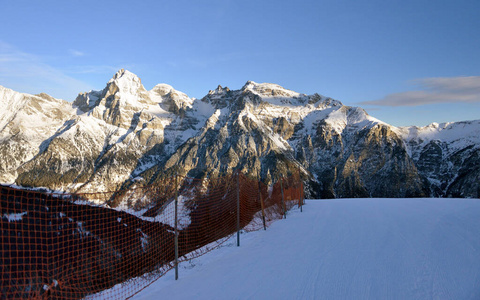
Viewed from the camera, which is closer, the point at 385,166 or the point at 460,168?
the point at 460,168

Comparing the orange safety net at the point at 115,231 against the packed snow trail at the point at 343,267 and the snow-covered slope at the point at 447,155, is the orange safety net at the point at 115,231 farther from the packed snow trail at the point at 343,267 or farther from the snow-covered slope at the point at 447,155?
the snow-covered slope at the point at 447,155

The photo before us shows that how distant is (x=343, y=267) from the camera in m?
6.95

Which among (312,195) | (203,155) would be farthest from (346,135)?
(203,155)

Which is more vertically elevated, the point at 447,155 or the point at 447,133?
the point at 447,133

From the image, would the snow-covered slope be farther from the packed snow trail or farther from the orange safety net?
the packed snow trail

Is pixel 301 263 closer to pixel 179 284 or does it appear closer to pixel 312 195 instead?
pixel 179 284

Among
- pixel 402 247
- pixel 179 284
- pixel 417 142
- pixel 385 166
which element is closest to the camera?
pixel 179 284

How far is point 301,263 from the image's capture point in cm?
740

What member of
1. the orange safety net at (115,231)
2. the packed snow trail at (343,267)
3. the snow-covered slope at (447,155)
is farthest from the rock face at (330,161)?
the packed snow trail at (343,267)

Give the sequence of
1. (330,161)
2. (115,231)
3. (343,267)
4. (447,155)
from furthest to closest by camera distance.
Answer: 1. (330,161)
2. (447,155)
3. (115,231)
4. (343,267)

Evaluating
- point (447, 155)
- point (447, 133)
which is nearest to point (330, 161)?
point (447, 155)

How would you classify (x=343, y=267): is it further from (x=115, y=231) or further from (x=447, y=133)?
(x=447, y=133)

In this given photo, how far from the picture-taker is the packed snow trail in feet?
18.7

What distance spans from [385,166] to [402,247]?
6431 inches
